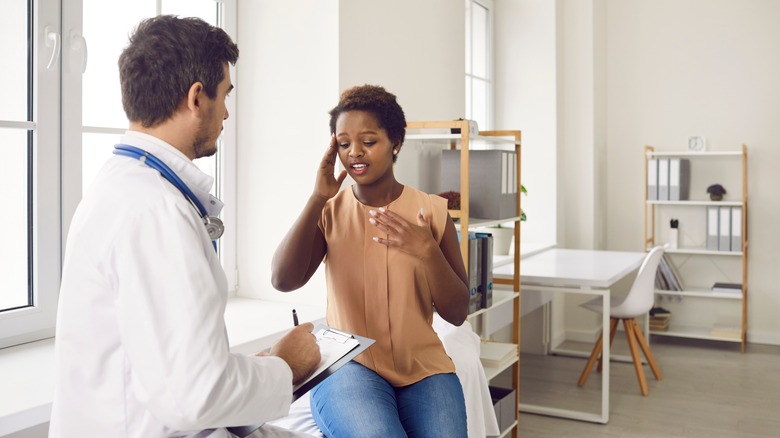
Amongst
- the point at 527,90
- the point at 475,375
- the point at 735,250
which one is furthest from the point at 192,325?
the point at 735,250

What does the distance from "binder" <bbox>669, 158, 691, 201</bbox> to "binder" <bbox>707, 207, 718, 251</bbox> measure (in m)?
0.22

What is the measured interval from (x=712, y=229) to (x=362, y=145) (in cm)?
386

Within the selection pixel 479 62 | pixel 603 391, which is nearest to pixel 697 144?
pixel 479 62

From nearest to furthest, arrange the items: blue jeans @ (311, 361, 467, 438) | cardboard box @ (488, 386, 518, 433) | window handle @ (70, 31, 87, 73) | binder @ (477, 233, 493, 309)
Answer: blue jeans @ (311, 361, 467, 438)
window handle @ (70, 31, 87, 73)
binder @ (477, 233, 493, 309)
cardboard box @ (488, 386, 518, 433)

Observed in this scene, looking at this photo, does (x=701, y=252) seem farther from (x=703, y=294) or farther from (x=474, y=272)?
(x=474, y=272)

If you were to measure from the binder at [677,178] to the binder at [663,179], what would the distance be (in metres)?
0.02

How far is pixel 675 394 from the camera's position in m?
3.91

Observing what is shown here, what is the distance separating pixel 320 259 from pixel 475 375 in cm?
72

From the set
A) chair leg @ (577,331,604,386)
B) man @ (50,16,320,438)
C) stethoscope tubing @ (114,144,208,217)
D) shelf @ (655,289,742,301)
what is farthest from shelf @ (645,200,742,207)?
stethoscope tubing @ (114,144,208,217)

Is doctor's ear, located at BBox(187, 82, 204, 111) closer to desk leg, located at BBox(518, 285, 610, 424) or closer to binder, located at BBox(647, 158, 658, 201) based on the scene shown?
desk leg, located at BBox(518, 285, 610, 424)

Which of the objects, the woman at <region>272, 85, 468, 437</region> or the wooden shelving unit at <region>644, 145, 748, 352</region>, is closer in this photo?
the woman at <region>272, 85, 468, 437</region>

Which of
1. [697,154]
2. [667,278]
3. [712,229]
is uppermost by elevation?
[697,154]

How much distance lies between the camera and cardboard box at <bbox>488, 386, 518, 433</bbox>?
284cm

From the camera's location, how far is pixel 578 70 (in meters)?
5.14
